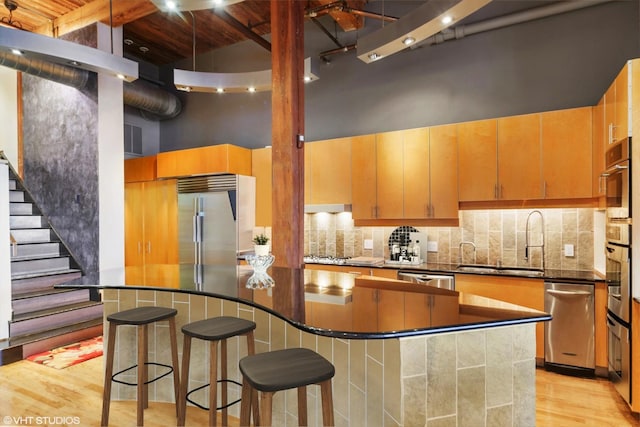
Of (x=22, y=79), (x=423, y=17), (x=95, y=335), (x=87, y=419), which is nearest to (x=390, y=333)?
(x=423, y=17)

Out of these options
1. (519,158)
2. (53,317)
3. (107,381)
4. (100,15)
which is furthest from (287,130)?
(53,317)

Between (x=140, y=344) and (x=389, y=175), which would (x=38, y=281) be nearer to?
(x=140, y=344)

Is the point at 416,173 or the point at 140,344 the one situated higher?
the point at 416,173

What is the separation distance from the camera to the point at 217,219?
5.12 metres

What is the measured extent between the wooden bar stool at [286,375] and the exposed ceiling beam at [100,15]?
4394mm

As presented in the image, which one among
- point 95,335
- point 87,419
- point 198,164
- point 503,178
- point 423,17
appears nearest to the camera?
point 423,17

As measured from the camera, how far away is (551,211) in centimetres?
384

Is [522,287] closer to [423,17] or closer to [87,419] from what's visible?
[423,17]

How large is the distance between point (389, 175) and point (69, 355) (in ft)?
12.7

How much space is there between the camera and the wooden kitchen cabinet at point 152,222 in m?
5.68

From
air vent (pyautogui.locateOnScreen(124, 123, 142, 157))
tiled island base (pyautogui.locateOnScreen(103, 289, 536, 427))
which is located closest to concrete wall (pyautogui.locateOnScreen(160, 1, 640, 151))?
air vent (pyautogui.locateOnScreen(124, 123, 142, 157))

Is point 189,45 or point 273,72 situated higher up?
point 189,45

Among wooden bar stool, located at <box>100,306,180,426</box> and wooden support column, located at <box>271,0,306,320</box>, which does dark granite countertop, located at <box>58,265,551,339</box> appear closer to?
wooden bar stool, located at <box>100,306,180,426</box>

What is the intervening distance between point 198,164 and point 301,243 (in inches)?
109
